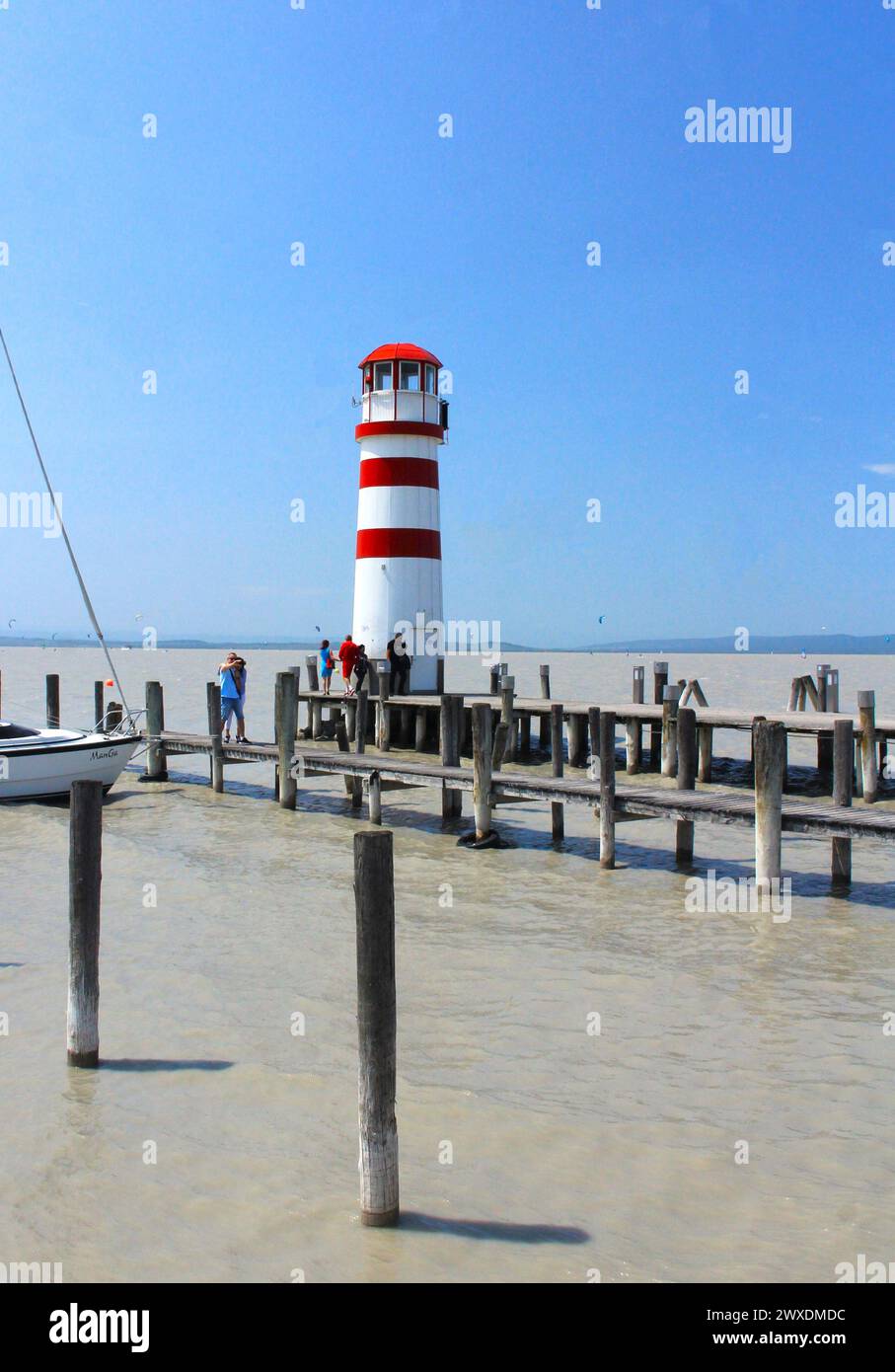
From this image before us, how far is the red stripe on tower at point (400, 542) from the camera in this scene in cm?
2394

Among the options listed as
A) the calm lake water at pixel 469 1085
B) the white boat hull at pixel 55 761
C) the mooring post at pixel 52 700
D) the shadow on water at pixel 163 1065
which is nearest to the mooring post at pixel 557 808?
the calm lake water at pixel 469 1085

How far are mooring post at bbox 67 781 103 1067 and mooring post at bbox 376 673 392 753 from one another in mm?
15907

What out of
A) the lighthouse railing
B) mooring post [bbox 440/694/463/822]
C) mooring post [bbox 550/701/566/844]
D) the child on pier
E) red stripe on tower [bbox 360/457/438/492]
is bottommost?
mooring post [bbox 550/701/566/844]

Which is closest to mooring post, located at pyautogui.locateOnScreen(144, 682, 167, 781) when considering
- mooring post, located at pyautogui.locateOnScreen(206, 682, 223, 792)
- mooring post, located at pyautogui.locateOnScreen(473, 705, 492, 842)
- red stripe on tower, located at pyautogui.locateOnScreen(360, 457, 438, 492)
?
mooring post, located at pyautogui.locateOnScreen(206, 682, 223, 792)

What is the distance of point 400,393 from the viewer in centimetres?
2409

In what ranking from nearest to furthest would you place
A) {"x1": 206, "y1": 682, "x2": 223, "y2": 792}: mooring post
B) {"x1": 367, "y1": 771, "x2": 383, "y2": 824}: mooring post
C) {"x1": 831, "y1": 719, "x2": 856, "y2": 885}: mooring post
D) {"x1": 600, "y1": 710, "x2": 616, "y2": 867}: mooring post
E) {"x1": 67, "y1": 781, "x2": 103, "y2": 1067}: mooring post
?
{"x1": 67, "y1": 781, "x2": 103, "y2": 1067}: mooring post < {"x1": 831, "y1": 719, "x2": 856, "y2": 885}: mooring post < {"x1": 600, "y1": 710, "x2": 616, "y2": 867}: mooring post < {"x1": 367, "y1": 771, "x2": 383, "y2": 824}: mooring post < {"x1": 206, "y1": 682, "x2": 223, "y2": 792}: mooring post

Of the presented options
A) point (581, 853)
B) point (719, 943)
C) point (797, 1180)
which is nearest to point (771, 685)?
point (581, 853)

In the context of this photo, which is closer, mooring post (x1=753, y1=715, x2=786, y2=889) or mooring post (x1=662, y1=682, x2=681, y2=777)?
mooring post (x1=753, y1=715, x2=786, y2=889)

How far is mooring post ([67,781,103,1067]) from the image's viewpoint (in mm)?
7605

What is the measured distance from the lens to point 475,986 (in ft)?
31.2

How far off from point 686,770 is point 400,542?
10.8m

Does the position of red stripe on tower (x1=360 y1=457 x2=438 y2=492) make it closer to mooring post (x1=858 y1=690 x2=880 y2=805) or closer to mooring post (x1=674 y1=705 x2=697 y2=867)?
mooring post (x1=858 y1=690 x2=880 y2=805)

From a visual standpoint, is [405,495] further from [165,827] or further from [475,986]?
[475,986]
